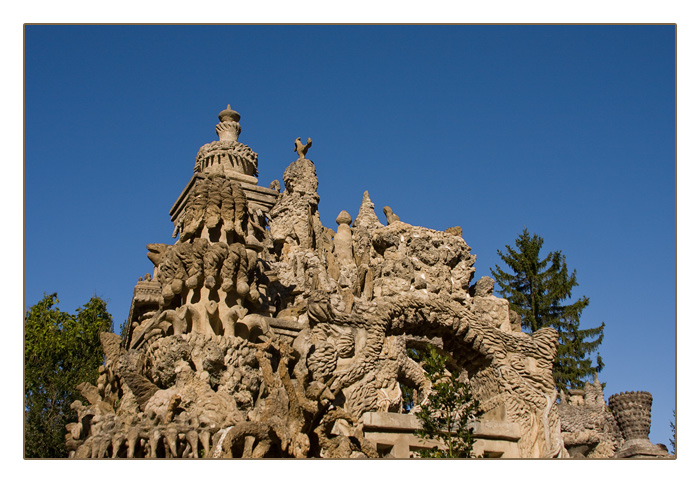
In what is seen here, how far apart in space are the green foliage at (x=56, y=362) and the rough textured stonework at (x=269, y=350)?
318 inches

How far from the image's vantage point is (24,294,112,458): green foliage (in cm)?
2150

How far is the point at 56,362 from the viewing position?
25031 millimetres

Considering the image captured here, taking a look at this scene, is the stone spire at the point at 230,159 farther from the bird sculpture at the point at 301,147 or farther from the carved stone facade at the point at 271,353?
the bird sculpture at the point at 301,147

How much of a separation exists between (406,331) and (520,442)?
2786 millimetres

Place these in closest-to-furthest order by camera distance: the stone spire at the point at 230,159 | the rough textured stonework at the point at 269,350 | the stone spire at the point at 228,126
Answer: the rough textured stonework at the point at 269,350 → the stone spire at the point at 230,159 → the stone spire at the point at 228,126

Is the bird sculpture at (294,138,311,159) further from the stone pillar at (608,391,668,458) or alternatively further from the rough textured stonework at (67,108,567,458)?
the stone pillar at (608,391,668,458)

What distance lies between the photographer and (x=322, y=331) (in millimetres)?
14008

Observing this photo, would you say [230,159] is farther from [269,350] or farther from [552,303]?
[552,303]

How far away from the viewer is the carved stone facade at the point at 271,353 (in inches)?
439

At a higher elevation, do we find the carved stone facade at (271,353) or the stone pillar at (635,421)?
the carved stone facade at (271,353)

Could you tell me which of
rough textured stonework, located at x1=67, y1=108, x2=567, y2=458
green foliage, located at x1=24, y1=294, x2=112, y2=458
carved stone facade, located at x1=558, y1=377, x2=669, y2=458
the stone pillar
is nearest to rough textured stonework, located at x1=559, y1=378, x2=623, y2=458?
carved stone facade, located at x1=558, y1=377, x2=669, y2=458

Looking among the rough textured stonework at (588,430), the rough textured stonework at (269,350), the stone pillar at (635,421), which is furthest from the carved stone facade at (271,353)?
the rough textured stonework at (588,430)

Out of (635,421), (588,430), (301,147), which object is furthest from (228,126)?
(588,430)

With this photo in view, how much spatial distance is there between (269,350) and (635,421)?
7333 millimetres
